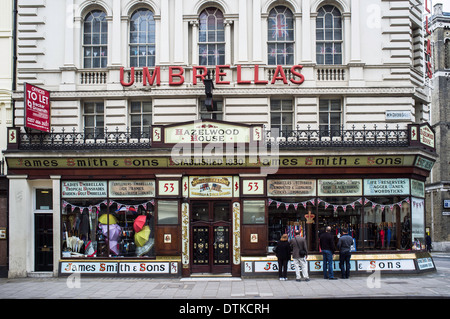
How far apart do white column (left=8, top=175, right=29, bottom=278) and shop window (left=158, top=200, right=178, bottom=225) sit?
568 centimetres

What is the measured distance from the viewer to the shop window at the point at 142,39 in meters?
21.2

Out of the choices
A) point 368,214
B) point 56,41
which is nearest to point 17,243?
point 56,41

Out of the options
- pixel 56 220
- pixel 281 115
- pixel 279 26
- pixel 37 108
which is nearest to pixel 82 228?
pixel 56 220

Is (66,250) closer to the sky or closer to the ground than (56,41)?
closer to the ground

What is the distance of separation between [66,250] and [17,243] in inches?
80.1

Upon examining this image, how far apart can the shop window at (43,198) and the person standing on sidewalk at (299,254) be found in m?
10.6

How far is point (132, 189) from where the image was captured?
19.6 meters

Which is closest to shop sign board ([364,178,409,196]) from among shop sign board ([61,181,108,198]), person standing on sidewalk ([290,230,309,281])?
person standing on sidewalk ([290,230,309,281])

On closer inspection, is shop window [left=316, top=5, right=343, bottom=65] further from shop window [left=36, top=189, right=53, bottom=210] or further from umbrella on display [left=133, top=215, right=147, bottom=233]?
shop window [left=36, top=189, right=53, bottom=210]

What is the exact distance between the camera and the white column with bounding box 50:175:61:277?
1936 centimetres

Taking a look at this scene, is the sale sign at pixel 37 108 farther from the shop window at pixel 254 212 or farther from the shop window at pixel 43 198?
the shop window at pixel 254 212

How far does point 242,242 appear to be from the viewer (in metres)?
19.0
